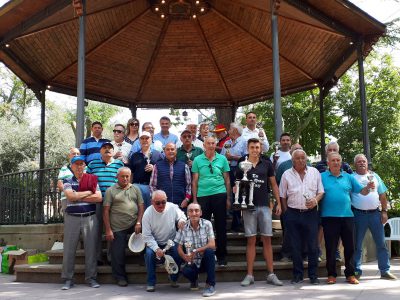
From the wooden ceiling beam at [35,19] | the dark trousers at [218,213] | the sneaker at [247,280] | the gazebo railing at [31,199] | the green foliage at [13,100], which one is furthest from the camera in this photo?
the green foliage at [13,100]

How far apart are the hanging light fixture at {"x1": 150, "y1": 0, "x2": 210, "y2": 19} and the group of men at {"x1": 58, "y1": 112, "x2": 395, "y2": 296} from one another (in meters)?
4.99

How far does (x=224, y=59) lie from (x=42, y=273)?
8.30 meters

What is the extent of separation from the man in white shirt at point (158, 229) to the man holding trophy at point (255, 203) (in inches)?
36.7

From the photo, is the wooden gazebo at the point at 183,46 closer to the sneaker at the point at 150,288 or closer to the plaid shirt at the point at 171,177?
the plaid shirt at the point at 171,177

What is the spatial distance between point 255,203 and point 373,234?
2.07 m

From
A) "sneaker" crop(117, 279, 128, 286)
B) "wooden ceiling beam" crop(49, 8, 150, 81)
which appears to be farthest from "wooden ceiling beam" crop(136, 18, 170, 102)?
"sneaker" crop(117, 279, 128, 286)

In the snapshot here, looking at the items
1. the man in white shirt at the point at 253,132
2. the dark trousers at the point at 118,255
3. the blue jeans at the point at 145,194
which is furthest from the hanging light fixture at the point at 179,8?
the dark trousers at the point at 118,255

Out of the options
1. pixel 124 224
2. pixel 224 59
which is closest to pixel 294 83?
pixel 224 59

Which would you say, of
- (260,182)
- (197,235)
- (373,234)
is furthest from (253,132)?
(197,235)

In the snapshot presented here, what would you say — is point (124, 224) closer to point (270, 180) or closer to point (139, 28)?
point (270, 180)

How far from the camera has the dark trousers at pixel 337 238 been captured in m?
6.33

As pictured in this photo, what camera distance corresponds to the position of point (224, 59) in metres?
13.0

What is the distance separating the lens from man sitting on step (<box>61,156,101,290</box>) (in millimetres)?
6344

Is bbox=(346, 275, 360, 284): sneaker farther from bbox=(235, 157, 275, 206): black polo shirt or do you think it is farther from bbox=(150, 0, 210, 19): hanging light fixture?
bbox=(150, 0, 210, 19): hanging light fixture
